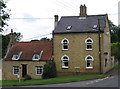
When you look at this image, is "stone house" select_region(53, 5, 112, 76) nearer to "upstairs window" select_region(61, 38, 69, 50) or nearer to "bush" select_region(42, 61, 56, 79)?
"upstairs window" select_region(61, 38, 69, 50)

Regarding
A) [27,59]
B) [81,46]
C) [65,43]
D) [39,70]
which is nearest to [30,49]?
[27,59]

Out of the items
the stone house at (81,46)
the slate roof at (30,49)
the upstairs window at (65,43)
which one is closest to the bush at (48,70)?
the stone house at (81,46)

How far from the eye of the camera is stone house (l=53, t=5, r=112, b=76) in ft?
116

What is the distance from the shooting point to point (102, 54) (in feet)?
116

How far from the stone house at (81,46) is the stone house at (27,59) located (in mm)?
2674

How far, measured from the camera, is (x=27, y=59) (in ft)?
127

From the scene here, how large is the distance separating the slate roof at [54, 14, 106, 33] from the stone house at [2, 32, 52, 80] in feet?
14.5

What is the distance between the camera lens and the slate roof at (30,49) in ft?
127

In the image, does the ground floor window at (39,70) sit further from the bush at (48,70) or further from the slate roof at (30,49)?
the bush at (48,70)

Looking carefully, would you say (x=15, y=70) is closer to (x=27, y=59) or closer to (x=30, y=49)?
(x=27, y=59)

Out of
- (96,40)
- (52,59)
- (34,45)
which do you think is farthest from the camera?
(34,45)

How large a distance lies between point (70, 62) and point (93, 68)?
399cm

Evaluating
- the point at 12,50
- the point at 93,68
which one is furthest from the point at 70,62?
the point at 12,50

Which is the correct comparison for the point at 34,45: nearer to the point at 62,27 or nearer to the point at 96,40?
the point at 62,27
